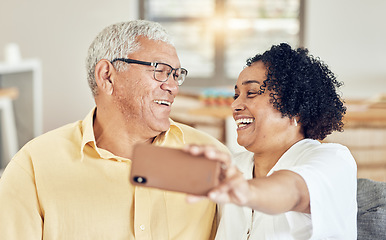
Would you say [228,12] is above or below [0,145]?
above

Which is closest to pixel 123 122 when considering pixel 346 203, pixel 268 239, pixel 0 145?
pixel 268 239

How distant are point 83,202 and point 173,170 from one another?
2.52 ft

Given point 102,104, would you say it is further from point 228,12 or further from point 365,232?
point 228,12

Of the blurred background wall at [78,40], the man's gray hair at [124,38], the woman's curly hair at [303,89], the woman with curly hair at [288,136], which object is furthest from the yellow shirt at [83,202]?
the blurred background wall at [78,40]

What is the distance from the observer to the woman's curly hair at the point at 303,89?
4.72ft

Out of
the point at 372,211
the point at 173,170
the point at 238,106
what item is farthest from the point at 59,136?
the point at 372,211

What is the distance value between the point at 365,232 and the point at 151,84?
2.79 feet

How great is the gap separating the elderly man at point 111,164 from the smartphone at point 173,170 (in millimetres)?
693

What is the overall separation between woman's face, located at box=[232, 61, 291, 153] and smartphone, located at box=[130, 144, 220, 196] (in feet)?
1.82

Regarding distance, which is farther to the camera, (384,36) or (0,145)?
(384,36)

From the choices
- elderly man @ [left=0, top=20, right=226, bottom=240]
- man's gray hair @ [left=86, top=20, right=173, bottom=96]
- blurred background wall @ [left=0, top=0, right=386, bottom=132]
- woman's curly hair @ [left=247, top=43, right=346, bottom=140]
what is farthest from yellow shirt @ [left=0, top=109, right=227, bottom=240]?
blurred background wall @ [left=0, top=0, right=386, bottom=132]

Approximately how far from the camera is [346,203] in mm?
1232

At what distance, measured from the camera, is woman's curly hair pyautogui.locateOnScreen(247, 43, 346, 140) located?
1.44m

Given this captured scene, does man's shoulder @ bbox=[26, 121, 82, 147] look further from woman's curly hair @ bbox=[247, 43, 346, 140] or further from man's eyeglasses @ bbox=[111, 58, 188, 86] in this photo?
woman's curly hair @ bbox=[247, 43, 346, 140]
